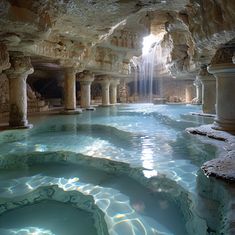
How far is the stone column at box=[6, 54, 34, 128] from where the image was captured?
7.68 m

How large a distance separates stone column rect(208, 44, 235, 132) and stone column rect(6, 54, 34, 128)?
16.7ft

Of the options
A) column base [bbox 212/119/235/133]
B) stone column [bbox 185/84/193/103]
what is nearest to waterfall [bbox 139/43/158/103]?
stone column [bbox 185/84/193/103]

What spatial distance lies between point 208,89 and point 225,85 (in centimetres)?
385

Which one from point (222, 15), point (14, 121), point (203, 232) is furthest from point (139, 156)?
point (14, 121)

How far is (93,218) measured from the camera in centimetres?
251

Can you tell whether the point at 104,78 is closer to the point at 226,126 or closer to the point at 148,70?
the point at 148,70

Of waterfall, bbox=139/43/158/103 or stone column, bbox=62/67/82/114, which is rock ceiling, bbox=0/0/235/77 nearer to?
stone column, bbox=62/67/82/114

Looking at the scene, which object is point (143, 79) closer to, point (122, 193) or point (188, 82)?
point (188, 82)

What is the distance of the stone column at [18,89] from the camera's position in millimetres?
7684

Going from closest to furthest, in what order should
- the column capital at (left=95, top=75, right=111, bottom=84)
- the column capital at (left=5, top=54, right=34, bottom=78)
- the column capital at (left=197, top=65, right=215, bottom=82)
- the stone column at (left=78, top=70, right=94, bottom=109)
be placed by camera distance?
the column capital at (left=5, top=54, right=34, bottom=78)
the column capital at (left=197, top=65, right=215, bottom=82)
the stone column at (left=78, top=70, right=94, bottom=109)
the column capital at (left=95, top=75, right=111, bottom=84)

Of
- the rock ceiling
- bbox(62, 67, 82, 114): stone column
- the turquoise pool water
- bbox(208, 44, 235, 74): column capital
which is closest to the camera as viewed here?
the turquoise pool water

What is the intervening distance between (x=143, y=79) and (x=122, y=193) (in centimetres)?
2467

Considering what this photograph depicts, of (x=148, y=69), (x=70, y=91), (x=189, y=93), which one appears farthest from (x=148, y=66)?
(x=70, y=91)

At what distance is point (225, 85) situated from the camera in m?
5.79
